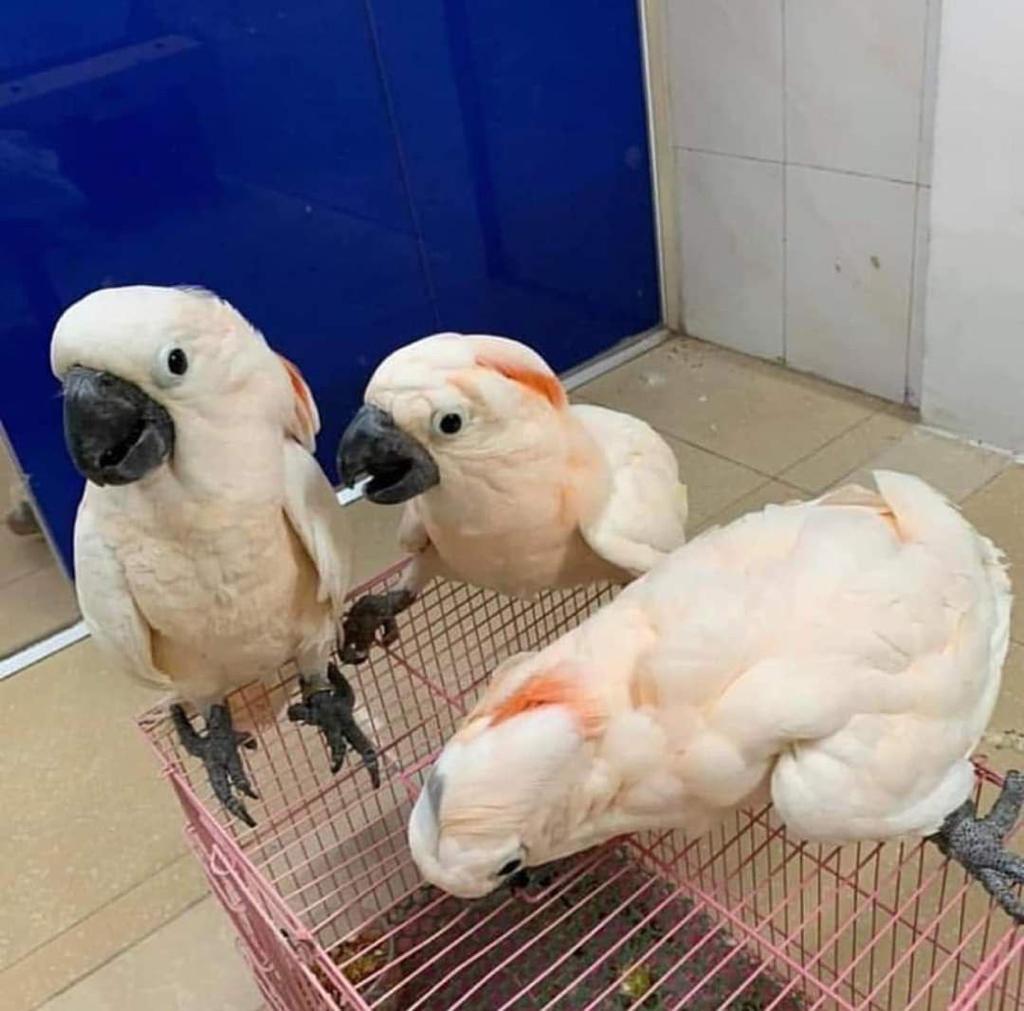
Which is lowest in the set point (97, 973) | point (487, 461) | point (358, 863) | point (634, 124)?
point (97, 973)

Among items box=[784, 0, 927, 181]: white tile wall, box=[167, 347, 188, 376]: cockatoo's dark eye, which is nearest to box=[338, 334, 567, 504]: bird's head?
box=[167, 347, 188, 376]: cockatoo's dark eye

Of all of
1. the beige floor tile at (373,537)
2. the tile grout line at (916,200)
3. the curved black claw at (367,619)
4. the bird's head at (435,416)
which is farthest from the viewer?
the beige floor tile at (373,537)

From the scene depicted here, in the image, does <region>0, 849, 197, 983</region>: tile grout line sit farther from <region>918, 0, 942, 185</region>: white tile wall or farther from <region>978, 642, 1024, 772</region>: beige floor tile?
<region>918, 0, 942, 185</region>: white tile wall

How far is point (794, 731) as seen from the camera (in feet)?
2.17

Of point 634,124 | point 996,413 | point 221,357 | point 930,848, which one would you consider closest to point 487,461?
point 221,357

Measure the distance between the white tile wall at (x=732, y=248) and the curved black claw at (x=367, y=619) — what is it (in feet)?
3.42

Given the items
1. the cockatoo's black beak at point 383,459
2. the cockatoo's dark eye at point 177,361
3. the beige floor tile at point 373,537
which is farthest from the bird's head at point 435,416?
the beige floor tile at point 373,537

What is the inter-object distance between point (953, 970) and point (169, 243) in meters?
1.19

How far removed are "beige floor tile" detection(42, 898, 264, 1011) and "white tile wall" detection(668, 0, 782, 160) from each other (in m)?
1.31

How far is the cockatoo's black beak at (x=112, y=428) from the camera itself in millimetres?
666

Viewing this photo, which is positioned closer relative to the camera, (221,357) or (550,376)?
(221,357)

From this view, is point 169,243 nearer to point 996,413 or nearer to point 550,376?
point 550,376

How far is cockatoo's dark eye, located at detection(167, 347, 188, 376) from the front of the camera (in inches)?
26.9

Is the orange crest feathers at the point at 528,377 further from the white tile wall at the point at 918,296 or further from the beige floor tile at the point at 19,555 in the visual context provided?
→ the beige floor tile at the point at 19,555
